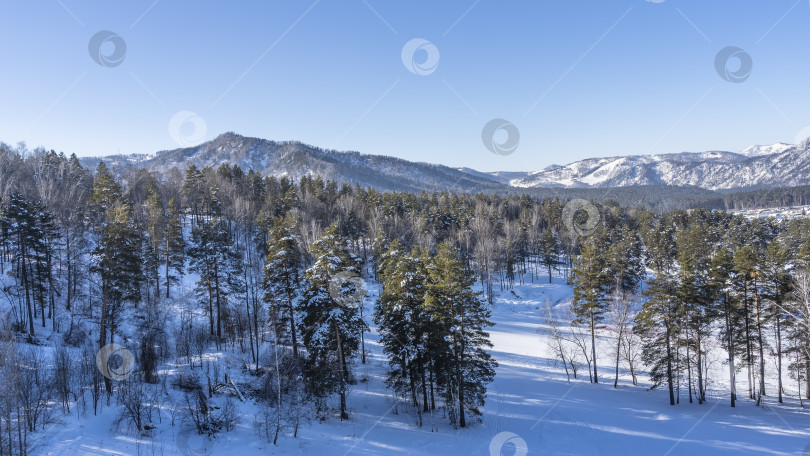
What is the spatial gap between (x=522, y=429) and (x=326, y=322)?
44.5 ft

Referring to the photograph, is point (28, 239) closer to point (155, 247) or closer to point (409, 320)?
point (155, 247)

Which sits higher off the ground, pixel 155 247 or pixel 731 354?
pixel 155 247

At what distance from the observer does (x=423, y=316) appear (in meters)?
22.5

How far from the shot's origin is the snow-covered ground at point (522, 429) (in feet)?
58.0

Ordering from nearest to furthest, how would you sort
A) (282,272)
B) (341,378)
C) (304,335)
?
(341,378), (304,335), (282,272)

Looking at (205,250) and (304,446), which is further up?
(205,250)

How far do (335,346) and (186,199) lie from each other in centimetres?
6929

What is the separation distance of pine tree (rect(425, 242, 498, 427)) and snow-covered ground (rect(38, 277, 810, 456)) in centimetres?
191

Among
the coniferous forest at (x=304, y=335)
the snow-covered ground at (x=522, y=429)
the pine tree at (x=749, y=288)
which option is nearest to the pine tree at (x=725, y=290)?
the coniferous forest at (x=304, y=335)

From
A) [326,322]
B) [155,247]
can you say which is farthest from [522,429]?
Result: [155,247]

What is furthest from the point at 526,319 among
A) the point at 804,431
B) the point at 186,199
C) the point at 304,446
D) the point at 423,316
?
the point at 186,199

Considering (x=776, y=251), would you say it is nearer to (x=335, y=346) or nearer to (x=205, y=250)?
(x=335, y=346)

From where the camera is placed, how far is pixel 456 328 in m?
22.2

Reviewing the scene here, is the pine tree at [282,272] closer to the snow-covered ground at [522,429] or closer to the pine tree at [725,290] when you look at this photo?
the snow-covered ground at [522,429]
